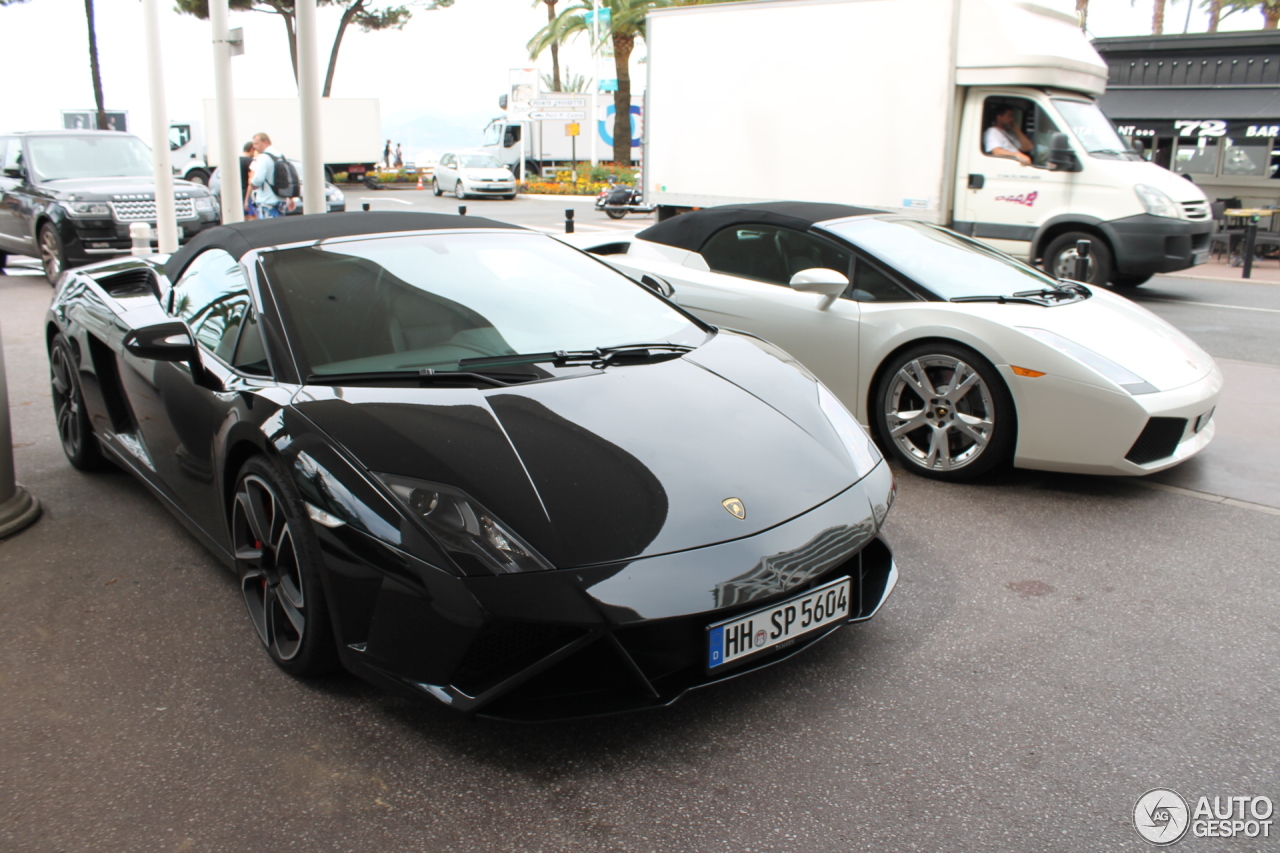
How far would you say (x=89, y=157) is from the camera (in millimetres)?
12195

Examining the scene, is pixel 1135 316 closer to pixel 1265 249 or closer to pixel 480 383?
pixel 480 383

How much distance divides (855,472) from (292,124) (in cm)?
3545

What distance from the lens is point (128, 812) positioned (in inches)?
89.0

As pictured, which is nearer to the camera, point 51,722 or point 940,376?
point 51,722

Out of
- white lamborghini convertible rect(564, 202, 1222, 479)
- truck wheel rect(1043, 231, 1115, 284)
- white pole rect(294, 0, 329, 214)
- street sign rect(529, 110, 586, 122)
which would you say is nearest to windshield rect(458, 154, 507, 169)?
street sign rect(529, 110, 586, 122)

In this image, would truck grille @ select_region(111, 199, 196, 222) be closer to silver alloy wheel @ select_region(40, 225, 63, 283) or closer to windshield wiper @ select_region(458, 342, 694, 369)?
silver alloy wheel @ select_region(40, 225, 63, 283)

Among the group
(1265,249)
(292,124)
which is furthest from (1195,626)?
(292,124)

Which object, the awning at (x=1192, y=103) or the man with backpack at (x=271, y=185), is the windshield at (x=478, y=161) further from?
the man with backpack at (x=271, y=185)

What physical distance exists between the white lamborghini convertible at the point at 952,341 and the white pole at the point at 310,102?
14.2 feet

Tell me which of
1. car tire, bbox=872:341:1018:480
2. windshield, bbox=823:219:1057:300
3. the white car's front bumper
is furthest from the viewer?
windshield, bbox=823:219:1057:300

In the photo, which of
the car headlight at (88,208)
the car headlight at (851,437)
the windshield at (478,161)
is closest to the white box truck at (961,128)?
the car headlight at (88,208)

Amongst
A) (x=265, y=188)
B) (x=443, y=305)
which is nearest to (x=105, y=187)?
(x=265, y=188)

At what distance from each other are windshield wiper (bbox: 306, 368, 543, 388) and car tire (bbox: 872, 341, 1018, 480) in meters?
2.37

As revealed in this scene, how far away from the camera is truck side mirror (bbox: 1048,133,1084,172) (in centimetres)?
1070
